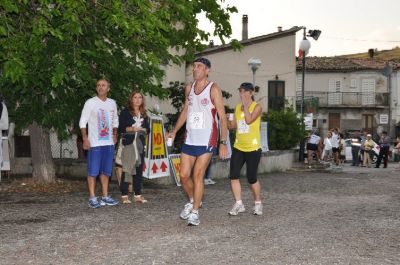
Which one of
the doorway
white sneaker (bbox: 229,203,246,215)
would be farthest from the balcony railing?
white sneaker (bbox: 229,203,246,215)

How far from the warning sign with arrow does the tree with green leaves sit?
0.87 metres

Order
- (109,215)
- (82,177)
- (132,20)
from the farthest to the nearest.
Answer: (82,177) → (132,20) → (109,215)

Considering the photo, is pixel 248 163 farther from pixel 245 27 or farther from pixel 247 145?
pixel 245 27

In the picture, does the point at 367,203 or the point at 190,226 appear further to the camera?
the point at 367,203

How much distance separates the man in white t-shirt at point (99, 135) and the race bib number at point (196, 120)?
67.4 inches

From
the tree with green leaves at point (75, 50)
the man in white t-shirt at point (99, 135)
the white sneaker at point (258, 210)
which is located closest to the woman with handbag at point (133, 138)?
the man in white t-shirt at point (99, 135)

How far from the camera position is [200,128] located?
6.98 metres

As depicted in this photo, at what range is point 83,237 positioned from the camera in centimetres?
606

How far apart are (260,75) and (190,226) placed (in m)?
30.4

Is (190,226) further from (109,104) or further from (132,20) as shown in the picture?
(132,20)

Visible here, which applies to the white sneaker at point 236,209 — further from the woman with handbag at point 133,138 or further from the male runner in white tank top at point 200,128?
the woman with handbag at point 133,138

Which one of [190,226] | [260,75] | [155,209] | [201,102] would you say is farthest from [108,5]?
[260,75]

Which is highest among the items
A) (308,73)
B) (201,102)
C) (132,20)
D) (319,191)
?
(308,73)

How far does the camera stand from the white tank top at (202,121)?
22.9 ft
